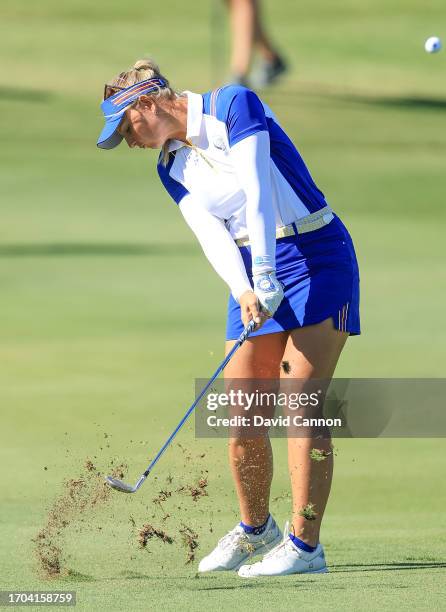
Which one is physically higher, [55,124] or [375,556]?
[375,556]

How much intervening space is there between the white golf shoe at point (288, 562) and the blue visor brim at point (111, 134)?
5.26 ft

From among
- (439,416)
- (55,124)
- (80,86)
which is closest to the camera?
(439,416)

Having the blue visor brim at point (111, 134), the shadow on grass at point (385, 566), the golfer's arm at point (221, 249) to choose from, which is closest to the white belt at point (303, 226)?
the golfer's arm at point (221, 249)

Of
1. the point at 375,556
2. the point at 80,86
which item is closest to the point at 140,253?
the point at 375,556

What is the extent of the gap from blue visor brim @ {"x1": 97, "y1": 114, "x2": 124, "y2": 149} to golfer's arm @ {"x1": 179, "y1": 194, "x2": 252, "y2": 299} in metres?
0.38

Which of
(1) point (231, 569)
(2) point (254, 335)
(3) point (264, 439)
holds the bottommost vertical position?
(1) point (231, 569)

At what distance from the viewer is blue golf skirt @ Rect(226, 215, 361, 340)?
6.27 m

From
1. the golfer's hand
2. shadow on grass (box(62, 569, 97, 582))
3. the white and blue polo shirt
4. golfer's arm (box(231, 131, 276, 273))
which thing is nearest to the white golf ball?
the white and blue polo shirt

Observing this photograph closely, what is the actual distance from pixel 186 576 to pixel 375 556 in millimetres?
793

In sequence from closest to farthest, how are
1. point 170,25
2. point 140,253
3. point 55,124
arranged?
1. point 140,253
2. point 55,124
3. point 170,25

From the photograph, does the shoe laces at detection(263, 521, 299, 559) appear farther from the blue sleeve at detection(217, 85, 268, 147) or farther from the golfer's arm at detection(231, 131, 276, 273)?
the blue sleeve at detection(217, 85, 268, 147)

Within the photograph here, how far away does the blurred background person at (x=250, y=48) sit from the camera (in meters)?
30.4

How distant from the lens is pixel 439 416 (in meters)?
9.57

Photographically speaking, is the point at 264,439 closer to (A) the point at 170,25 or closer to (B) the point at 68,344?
(B) the point at 68,344
